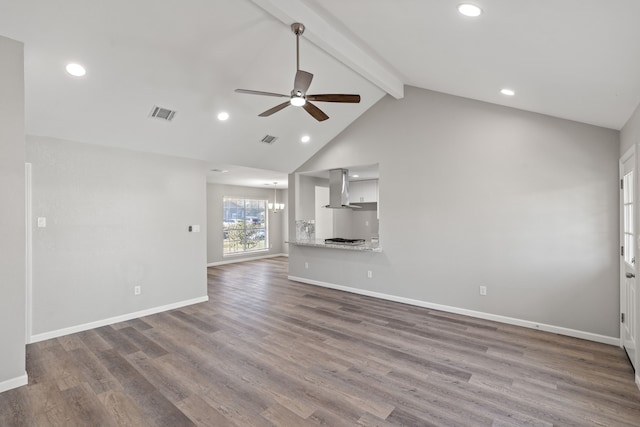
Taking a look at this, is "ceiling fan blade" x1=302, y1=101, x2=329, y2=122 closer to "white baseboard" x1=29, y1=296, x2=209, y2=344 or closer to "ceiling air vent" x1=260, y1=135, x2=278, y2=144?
"ceiling air vent" x1=260, y1=135, x2=278, y2=144

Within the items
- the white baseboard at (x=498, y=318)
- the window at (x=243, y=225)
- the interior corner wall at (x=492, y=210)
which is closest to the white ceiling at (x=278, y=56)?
the interior corner wall at (x=492, y=210)

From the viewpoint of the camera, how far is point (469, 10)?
6.87 feet

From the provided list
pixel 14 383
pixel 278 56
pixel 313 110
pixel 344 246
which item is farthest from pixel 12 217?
pixel 344 246

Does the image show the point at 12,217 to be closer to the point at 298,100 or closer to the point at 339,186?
the point at 298,100

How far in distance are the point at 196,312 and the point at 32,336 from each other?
72.2 inches

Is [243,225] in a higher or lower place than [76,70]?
lower

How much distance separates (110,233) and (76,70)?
215 centimetres

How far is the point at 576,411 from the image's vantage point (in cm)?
229

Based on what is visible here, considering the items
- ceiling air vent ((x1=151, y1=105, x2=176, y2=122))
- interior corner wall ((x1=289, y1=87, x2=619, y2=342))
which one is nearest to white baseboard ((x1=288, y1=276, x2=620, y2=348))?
interior corner wall ((x1=289, y1=87, x2=619, y2=342))

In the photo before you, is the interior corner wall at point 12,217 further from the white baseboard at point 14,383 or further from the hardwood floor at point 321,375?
the hardwood floor at point 321,375

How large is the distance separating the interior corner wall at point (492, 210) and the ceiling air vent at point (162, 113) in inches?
119

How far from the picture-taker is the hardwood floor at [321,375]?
226cm

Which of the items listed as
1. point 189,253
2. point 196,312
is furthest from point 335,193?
point 196,312

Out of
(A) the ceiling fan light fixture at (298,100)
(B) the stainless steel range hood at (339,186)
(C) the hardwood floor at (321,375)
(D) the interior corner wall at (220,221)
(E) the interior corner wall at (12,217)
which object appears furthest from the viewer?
(D) the interior corner wall at (220,221)
